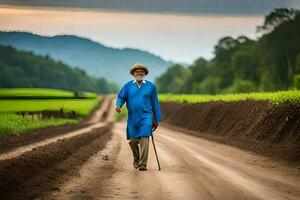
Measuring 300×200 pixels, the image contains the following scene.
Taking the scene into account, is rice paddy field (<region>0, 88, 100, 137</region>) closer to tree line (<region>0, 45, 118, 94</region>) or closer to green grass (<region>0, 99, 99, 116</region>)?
green grass (<region>0, 99, 99, 116</region>)

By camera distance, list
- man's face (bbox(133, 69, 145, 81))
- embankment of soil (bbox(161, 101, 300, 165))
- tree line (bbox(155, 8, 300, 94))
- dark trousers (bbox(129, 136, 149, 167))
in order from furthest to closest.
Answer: tree line (bbox(155, 8, 300, 94)), embankment of soil (bbox(161, 101, 300, 165)), man's face (bbox(133, 69, 145, 81)), dark trousers (bbox(129, 136, 149, 167))

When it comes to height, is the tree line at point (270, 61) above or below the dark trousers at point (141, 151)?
above

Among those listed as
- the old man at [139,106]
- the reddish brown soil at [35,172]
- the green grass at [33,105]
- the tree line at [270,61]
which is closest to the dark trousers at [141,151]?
the old man at [139,106]

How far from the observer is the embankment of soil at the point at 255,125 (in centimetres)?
2283

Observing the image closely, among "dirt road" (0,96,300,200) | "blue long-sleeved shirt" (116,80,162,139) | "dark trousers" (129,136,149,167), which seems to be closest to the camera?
"dirt road" (0,96,300,200)

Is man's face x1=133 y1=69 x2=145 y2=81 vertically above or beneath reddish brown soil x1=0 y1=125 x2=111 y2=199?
above

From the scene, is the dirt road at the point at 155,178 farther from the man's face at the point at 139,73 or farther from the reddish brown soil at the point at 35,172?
the man's face at the point at 139,73

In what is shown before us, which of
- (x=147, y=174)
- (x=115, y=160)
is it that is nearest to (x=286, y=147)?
(x=115, y=160)

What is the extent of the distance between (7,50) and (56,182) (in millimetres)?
105716

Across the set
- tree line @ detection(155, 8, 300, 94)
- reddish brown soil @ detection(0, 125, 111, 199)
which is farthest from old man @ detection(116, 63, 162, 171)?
tree line @ detection(155, 8, 300, 94)

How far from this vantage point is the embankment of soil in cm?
2283

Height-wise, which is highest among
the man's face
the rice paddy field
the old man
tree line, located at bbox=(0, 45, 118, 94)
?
tree line, located at bbox=(0, 45, 118, 94)

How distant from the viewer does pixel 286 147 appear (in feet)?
72.5

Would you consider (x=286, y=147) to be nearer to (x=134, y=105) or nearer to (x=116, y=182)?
(x=134, y=105)
